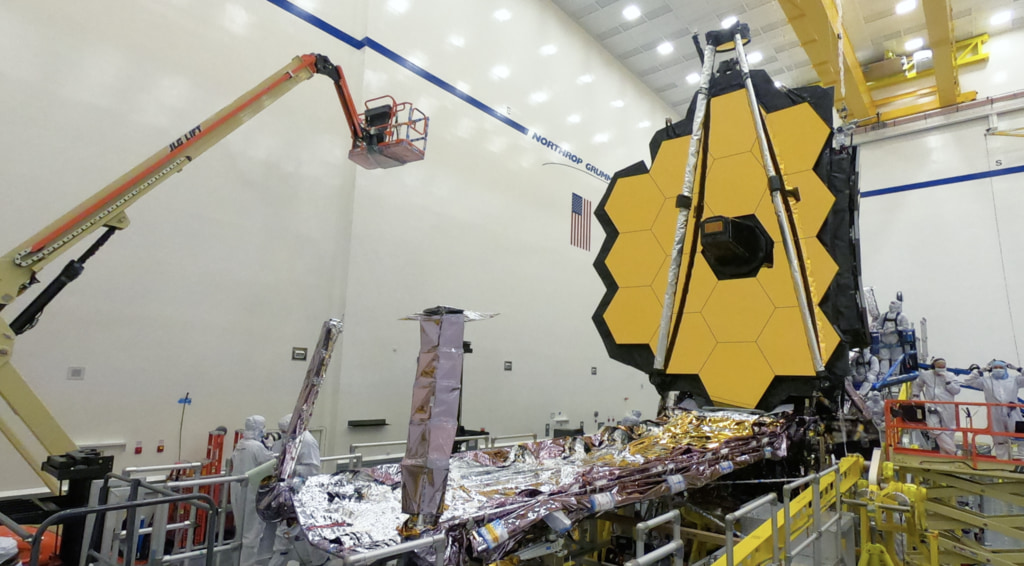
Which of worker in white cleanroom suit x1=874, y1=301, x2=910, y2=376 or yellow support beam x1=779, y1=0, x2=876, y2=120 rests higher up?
yellow support beam x1=779, y1=0, x2=876, y2=120

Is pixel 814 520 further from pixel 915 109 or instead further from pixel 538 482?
pixel 915 109

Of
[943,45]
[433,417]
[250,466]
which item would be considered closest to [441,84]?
[250,466]

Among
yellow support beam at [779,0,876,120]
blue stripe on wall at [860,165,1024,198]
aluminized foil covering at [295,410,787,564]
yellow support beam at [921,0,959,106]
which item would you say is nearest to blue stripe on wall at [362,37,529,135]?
yellow support beam at [779,0,876,120]

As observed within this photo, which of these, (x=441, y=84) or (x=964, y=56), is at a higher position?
(x=964, y=56)

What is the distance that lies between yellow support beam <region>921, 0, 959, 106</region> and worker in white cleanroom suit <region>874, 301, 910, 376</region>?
5618 mm

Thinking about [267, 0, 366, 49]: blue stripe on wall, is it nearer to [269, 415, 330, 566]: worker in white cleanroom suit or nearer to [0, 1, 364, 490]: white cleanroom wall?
[0, 1, 364, 490]: white cleanroom wall

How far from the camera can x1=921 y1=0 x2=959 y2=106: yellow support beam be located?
35.7ft

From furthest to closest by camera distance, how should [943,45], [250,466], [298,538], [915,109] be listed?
1. [915,109]
2. [943,45]
3. [250,466]
4. [298,538]

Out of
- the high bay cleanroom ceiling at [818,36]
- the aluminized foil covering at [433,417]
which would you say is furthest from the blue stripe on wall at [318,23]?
the aluminized foil covering at [433,417]

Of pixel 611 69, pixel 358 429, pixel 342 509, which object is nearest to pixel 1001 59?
pixel 611 69

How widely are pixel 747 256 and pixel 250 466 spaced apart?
202 inches

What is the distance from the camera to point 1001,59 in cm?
1452

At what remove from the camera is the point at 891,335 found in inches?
482

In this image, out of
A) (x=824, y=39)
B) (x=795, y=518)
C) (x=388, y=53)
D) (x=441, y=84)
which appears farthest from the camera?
(x=824, y=39)
